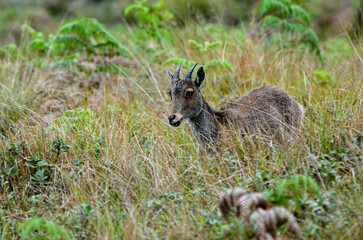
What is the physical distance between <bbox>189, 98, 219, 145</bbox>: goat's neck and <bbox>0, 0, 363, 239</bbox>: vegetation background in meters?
0.21

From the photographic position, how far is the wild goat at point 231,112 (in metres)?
5.62

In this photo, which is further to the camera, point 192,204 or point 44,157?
point 44,157

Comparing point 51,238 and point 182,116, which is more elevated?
point 182,116

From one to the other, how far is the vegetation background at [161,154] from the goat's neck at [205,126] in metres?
0.21

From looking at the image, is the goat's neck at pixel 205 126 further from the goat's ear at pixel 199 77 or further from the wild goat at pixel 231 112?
the goat's ear at pixel 199 77

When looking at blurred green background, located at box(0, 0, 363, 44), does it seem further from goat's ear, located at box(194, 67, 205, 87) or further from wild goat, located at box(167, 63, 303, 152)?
goat's ear, located at box(194, 67, 205, 87)

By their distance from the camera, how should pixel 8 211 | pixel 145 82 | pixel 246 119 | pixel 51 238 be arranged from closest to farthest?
pixel 51 238, pixel 8 211, pixel 246 119, pixel 145 82

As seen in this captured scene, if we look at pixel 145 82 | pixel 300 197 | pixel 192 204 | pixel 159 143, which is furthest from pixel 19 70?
pixel 300 197

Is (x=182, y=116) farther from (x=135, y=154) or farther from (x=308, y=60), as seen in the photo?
(x=308, y=60)

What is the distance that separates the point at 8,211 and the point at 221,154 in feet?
8.15

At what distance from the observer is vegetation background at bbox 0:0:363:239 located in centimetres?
400

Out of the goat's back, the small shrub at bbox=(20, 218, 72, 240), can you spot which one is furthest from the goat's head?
the small shrub at bbox=(20, 218, 72, 240)

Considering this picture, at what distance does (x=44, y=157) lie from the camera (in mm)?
5680

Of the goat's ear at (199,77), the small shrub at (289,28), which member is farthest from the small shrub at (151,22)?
the goat's ear at (199,77)
